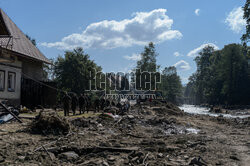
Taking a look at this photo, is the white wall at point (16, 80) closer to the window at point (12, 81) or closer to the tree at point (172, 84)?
the window at point (12, 81)

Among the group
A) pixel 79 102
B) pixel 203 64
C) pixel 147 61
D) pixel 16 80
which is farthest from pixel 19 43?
pixel 203 64

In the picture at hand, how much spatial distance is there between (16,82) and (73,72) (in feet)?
47.7

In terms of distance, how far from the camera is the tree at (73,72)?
115 feet

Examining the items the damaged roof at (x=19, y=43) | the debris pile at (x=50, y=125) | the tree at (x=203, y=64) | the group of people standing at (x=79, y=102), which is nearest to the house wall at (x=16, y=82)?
the damaged roof at (x=19, y=43)

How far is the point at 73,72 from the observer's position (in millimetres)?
35125

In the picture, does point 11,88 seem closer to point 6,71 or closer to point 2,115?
point 6,71

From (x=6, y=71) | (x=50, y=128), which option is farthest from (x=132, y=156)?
(x=6, y=71)

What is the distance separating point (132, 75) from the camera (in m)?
65.2

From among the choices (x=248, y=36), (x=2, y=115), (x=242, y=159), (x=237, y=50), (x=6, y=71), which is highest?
(x=237, y=50)

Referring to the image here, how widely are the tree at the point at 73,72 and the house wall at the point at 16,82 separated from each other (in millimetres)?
13505

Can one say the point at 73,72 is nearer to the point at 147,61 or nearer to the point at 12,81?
the point at 12,81

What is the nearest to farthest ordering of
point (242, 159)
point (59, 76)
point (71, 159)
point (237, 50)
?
point (71, 159) → point (242, 159) → point (59, 76) → point (237, 50)

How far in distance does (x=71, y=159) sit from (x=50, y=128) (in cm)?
375

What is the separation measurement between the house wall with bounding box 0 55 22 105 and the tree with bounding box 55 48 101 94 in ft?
44.3
